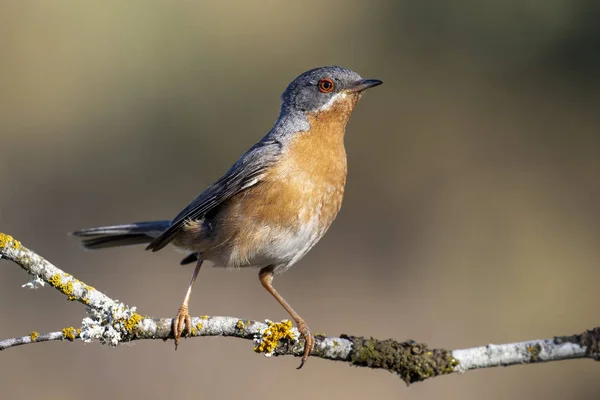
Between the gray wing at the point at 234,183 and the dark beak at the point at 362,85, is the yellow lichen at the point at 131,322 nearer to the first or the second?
the gray wing at the point at 234,183

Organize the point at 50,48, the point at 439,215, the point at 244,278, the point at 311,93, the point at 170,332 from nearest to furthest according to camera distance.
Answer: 1. the point at 170,332
2. the point at 311,93
3. the point at 244,278
4. the point at 439,215
5. the point at 50,48

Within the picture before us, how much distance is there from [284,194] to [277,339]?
1.34 meters

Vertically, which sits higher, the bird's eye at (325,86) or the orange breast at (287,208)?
the bird's eye at (325,86)

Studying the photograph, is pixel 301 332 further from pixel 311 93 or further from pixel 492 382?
pixel 492 382

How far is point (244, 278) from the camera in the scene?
9797mm

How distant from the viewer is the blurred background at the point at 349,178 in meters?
8.34

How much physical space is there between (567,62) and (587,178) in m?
2.23

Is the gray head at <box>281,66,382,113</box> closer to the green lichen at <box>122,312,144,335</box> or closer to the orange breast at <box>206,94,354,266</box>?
the orange breast at <box>206,94,354,266</box>

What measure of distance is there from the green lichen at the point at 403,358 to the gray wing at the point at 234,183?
66.8 inches

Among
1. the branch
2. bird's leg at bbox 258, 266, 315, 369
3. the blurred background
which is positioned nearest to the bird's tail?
bird's leg at bbox 258, 266, 315, 369

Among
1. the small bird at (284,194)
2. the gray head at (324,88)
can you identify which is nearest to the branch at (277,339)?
the small bird at (284,194)

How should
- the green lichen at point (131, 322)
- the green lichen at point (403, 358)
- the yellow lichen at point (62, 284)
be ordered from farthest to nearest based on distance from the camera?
the green lichen at point (403, 358) < the green lichen at point (131, 322) < the yellow lichen at point (62, 284)

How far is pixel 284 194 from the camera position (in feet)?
17.7

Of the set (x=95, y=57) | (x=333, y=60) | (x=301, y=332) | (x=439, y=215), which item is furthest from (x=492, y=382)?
(x=95, y=57)
